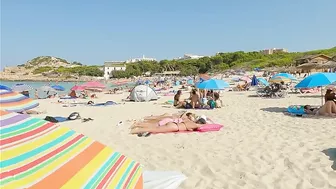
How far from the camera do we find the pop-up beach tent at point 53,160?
61.0 inches

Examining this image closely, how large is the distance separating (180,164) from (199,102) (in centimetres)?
718

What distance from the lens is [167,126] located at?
6.97m

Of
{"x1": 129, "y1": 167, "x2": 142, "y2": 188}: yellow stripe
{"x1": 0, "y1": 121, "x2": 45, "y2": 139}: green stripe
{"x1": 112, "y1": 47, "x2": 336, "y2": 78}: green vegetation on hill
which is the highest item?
{"x1": 112, "y1": 47, "x2": 336, "y2": 78}: green vegetation on hill

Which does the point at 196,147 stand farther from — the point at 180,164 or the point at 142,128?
the point at 142,128

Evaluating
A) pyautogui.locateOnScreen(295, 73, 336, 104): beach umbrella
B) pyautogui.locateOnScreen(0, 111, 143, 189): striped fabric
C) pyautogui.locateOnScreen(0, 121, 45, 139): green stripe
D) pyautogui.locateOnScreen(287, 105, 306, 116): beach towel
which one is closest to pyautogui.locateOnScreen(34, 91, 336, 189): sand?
pyautogui.locateOnScreen(287, 105, 306, 116): beach towel

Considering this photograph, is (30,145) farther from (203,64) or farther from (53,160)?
(203,64)

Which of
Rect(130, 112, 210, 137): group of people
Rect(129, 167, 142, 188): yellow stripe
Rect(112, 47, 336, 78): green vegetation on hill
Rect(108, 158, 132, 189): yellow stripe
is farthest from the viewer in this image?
Rect(112, 47, 336, 78): green vegetation on hill

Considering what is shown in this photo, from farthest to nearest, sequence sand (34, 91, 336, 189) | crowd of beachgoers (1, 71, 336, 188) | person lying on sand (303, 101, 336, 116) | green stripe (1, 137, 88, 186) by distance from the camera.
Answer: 1. person lying on sand (303, 101, 336, 116)
2. crowd of beachgoers (1, 71, 336, 188)
3. sand (34, 91, 336, 189)
4. green stripe (1, 137, 88, 186)

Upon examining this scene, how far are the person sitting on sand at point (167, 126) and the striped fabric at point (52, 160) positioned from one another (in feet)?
15.0

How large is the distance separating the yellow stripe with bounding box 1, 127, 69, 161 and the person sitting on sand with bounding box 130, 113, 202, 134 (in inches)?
189

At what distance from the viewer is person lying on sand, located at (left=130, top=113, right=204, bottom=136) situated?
22.6 feet

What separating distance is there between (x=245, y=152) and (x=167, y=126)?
239 centimetres

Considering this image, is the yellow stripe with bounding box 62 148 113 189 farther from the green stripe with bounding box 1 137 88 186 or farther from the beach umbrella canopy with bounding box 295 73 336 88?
the beach umbrella canopy with bounding box 295 73 336 88

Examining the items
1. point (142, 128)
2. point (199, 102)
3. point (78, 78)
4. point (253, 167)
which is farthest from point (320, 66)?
point (78, 78)
